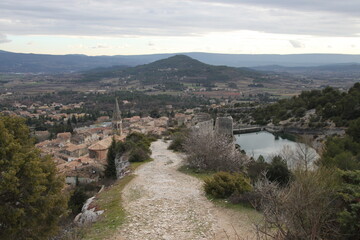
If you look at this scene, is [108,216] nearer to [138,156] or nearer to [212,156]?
[212,156]

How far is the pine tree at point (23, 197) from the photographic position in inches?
311

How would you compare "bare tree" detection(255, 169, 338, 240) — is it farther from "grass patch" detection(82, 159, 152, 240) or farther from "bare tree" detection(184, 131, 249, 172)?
"bare tree" detection(184, 131, 249, 172)

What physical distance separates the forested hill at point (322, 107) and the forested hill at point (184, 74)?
338 ft

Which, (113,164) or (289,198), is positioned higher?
(289,198)

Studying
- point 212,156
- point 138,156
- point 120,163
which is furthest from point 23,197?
point 120,163

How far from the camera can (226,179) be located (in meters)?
A: 11.7

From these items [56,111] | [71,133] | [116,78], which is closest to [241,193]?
[71,133]

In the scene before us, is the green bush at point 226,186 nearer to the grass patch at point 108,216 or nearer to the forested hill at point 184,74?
the grass patch at point 108,216

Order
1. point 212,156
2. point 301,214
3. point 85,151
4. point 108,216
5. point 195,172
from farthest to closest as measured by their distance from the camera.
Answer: point 85,151 → point 212,156 → point 195,172 → point 108,216 → point 301,214

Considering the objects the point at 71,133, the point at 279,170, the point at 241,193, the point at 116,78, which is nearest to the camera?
the point at 241,193

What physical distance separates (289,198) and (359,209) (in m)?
1.25

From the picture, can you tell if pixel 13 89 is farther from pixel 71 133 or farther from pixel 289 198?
pixel 289 198

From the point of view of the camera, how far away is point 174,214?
32.4ft

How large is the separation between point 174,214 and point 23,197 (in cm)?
398
